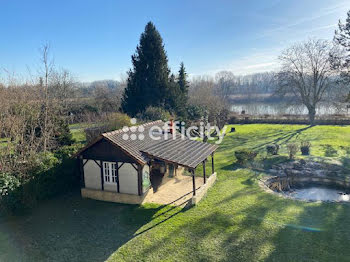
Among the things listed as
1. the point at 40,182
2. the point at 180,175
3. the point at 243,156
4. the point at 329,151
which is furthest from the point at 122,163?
the point at 329,151

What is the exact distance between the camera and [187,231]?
8.13 metres

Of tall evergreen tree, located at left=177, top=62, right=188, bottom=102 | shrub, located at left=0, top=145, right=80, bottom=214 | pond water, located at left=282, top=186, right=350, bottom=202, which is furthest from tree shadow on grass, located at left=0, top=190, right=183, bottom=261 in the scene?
tall evergreen tree, located at left=177, top=62, right=188, bottom=102

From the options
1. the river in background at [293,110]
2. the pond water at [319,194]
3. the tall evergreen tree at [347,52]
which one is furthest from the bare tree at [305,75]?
the pond water at [319,194]

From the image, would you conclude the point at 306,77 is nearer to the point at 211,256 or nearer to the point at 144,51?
the point at 144,51

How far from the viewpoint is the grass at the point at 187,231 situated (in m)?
6.97

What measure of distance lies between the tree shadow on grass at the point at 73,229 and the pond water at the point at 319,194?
261 inches

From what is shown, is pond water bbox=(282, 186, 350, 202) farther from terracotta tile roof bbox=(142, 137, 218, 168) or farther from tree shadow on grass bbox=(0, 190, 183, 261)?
tree shadow on grass bbox=(0, 190, 183, 261)

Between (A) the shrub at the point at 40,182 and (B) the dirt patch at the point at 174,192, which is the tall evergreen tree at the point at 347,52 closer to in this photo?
(B) the dirt patch at the point at 174,192

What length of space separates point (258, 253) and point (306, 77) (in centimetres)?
3362

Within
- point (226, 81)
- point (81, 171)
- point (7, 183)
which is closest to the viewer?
point (7, 183)

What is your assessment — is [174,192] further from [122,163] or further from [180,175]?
[122,163]

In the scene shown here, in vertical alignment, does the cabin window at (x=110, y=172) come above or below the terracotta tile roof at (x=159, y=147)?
below

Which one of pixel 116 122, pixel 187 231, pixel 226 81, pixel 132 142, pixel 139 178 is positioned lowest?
pixel 187 231

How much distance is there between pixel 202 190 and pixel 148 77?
61.3 ft
